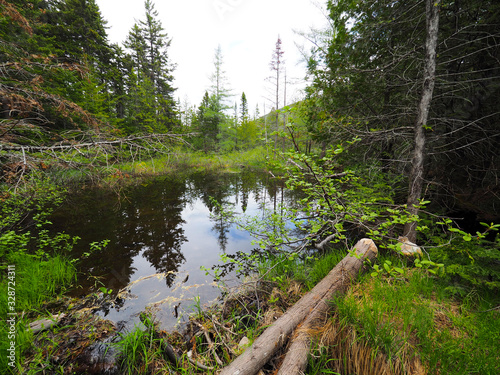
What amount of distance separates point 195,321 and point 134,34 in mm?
33580

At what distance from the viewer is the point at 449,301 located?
2439 mm

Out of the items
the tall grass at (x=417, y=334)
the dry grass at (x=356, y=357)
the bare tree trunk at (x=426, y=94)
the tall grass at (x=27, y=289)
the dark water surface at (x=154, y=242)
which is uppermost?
the bare tree trunk at (x=426, y=94)

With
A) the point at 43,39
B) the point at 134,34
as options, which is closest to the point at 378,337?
the point at 43,39

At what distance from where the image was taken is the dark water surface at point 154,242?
3.67 m

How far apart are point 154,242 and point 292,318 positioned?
5.08 meters

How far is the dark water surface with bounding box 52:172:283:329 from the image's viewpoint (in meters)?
3.67

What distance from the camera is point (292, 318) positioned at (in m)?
2.20

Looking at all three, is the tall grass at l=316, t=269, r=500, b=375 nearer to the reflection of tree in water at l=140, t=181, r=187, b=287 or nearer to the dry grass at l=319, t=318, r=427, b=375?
the dry grass at l=319, t=318, r=427, b=375

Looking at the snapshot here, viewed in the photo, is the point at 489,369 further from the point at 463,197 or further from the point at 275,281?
the point at 463,197

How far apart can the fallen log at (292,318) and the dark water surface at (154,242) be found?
1890mm

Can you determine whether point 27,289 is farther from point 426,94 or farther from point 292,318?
point 426,94

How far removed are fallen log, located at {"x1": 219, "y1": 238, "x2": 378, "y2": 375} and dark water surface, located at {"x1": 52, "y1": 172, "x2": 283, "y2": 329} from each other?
1890 millimetres

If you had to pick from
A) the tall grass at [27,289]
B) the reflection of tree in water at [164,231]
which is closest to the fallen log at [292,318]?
the tall grass at [27,289]

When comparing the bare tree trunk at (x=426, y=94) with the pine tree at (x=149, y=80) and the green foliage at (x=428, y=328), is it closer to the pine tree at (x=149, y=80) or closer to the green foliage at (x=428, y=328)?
the green foliage at (x=428, y=328)
